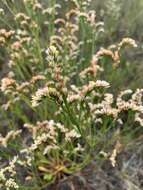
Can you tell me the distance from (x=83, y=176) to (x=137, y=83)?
1.96ft

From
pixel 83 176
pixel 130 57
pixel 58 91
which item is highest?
pixel 130 57

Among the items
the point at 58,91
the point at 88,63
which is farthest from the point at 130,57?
the point at 58,91

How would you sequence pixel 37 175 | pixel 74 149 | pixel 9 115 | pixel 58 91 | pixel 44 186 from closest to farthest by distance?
pixel 58 91, pixel 74 149, pixel 44 186, pixel 37 175, pixel 9 115

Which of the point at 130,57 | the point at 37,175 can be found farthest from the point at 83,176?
the point at 130,57

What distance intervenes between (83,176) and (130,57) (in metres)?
0.88

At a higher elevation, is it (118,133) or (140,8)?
(140,8)

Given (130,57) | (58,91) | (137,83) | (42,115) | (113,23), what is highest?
(113,23)

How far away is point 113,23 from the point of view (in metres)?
2.93

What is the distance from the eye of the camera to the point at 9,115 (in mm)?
2766

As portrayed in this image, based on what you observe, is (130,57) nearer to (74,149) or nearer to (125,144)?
(125,144)

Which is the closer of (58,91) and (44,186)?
(58,91)

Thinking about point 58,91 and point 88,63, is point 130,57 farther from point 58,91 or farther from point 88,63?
point 58,91

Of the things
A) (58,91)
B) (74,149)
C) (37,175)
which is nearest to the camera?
(58,91)

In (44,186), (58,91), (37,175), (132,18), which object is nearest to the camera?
(58,91)
